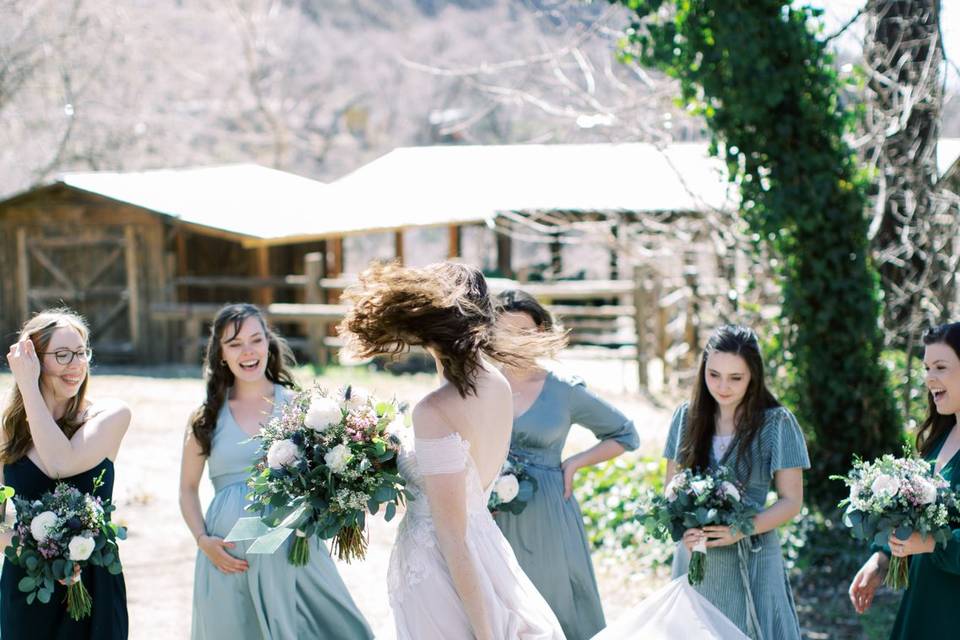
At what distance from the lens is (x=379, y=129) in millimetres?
37156

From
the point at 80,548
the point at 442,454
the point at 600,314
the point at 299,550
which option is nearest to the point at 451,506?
the point at 442,454

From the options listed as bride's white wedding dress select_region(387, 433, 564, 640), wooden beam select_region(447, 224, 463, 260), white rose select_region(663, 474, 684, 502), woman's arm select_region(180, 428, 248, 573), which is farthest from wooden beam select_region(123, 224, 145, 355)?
bride's white wedding dress select_region(387, 433, 564, 640)

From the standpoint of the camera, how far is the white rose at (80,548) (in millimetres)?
3637

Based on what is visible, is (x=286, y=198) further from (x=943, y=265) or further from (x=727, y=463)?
(x=727, y=463)

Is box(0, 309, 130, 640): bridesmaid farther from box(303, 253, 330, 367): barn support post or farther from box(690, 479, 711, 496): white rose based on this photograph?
box(303, 253, 330, 367): barn support post

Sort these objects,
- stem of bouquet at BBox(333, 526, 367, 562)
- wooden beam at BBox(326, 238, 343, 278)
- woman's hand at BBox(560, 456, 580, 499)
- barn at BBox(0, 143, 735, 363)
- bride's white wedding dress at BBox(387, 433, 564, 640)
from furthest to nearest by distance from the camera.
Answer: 1. wooden beam at BBox(326, 238, 343, 278)
2. barn at BBox(0, 143, 735, 363)
3. woman's hand at BBox(560, 456, 580, 499)
4. stem of bouquet at BBox(333, 526, 367, 562)
5. bride's white wedding dress at BBox(387, 433, 564, 640)

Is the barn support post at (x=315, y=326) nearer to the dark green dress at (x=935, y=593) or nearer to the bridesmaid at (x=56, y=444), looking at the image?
the bridesmaid at (x=56, y=444)

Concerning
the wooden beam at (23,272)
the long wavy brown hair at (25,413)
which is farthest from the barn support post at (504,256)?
the long wavy brown hair at (25,413)

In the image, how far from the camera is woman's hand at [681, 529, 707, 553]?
3.86 meters

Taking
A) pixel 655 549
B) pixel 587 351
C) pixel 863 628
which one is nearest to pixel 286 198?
pixel 587 351

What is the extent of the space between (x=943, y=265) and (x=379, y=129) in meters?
31.0

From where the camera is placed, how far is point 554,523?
15.1 ft

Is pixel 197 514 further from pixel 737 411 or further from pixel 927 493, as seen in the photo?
pixel 927 493

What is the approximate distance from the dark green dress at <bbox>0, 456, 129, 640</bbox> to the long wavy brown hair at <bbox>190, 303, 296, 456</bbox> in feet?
1.72
